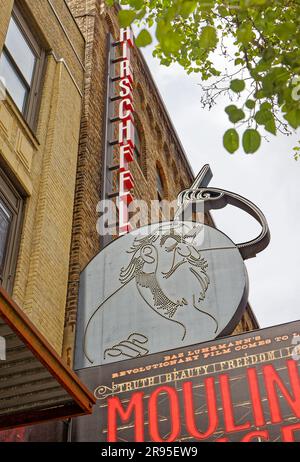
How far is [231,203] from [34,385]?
18.4 feet

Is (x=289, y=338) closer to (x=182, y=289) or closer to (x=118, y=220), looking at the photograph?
→ (x=182, y=289)

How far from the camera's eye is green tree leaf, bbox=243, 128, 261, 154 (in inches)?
186

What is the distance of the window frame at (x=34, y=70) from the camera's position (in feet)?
38.3

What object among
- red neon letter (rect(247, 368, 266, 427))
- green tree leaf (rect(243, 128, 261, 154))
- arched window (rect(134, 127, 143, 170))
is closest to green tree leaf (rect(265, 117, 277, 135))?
green tree leaf (rect(243, 128, 261, 154))

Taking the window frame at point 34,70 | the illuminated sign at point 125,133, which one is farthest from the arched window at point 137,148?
the window frame at point 34,70

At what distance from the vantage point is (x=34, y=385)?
6.50 metres

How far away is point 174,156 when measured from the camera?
22.2 metres

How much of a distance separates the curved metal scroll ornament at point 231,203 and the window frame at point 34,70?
3296 millimetres

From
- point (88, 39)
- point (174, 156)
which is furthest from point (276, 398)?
point (174, 156)

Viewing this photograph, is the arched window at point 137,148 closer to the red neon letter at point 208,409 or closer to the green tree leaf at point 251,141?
the red neon letter at point 208,409

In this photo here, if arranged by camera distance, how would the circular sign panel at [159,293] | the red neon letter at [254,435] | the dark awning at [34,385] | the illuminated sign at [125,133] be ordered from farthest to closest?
the illuminated sign at [125,133], the circular sign panel at [159,293], the red neon letter at [254,435], the dark awning at [34,385]

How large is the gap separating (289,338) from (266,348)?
296 mm

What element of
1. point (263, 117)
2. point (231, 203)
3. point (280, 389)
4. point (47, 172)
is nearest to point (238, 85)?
point (263, 117)

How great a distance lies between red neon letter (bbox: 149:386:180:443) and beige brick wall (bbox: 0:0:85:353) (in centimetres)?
252
